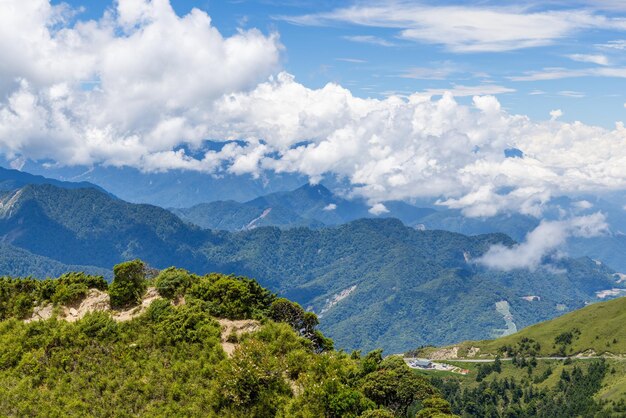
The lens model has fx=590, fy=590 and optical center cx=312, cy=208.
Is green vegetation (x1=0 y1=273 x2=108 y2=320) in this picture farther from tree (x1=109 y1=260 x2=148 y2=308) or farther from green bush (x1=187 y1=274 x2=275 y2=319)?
green bush (x1=187 y1=274 x2=275 y2=319)

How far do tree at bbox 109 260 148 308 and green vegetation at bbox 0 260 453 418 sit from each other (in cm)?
16

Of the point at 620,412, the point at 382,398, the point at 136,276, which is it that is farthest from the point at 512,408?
the point at 136,276

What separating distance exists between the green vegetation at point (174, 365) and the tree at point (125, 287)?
0.52ft

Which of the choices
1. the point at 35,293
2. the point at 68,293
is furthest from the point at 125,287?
the point at 35,293

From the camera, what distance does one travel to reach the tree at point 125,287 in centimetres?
7975

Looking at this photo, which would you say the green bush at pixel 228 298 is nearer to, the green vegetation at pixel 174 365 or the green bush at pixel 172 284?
the green vegetation at pixel 174 365

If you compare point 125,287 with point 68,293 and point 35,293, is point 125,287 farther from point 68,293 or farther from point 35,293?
point 35,293

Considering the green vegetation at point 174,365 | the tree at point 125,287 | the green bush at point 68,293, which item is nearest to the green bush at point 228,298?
the green vegetation at point 174,365

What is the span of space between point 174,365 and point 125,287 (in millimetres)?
20184

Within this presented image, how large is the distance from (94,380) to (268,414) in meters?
19.1

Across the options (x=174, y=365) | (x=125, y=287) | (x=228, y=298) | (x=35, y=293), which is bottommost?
(x=35, y=293)

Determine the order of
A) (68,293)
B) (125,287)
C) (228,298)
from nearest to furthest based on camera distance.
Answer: (228,298) → (125,287) → (68,293)

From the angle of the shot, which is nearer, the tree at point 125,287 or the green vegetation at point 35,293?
the green vegetation at point 35,293

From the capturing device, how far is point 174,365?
64188mm
